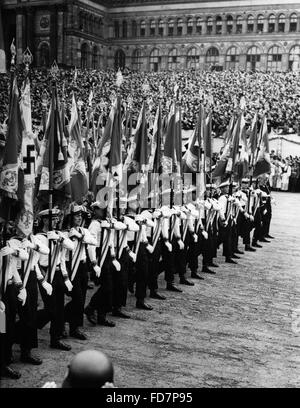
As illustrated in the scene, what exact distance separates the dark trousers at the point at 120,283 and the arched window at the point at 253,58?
47.0 meters

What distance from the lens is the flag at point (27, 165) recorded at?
20.7ft

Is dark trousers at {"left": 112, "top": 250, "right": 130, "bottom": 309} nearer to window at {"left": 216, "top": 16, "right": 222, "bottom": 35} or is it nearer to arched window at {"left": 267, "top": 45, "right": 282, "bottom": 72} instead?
arched window at {"left": 267, "top": 45, "right": 282, "bottom": 72}

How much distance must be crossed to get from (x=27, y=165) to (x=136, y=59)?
171 ft

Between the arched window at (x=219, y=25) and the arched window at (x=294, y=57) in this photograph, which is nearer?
the arched window at (x=294, y=57)

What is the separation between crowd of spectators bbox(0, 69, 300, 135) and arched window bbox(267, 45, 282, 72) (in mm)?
10890

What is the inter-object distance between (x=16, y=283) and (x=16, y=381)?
3.35 ft

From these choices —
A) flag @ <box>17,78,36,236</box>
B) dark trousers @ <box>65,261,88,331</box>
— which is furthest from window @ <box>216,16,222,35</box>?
dark trousers @ <box>65,261,88,331</box>

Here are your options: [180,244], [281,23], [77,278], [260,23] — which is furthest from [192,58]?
[77,278]

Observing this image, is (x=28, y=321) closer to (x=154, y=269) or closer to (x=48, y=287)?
(x=48, y=287)

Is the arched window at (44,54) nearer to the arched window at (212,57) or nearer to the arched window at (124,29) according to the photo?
the arched window at (124,29)

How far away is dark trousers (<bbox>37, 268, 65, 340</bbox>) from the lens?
6543 millimetres

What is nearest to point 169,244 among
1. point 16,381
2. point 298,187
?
point 16,381

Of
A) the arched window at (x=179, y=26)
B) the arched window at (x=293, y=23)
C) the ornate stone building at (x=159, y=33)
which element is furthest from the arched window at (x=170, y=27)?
the arched window at (x=293, y=23)

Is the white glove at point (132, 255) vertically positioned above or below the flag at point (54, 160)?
below
